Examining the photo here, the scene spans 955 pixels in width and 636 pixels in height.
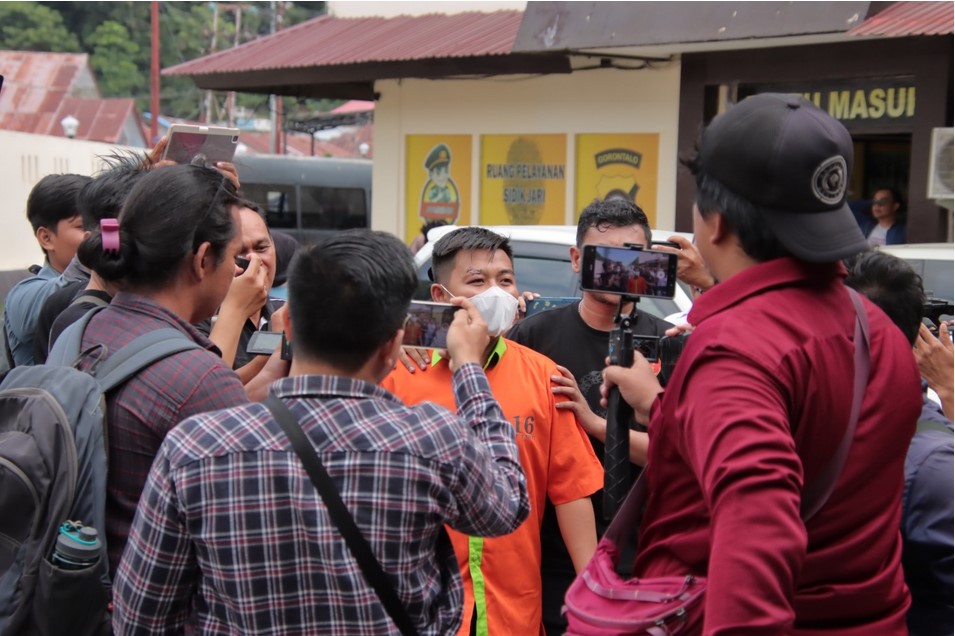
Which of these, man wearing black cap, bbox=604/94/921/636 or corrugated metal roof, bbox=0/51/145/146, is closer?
man wearing black cap, bbox=604/94/921/636

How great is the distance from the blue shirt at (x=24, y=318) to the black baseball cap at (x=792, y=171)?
3060mm

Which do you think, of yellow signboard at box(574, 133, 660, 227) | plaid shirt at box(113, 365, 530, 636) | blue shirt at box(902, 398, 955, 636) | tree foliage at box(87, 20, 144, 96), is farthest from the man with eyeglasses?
tree foliage at box(87, 20, 144, 96)

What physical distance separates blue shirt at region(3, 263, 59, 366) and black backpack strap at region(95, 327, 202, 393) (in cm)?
204

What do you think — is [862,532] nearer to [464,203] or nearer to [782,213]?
[782,213]

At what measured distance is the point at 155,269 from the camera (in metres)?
2.56

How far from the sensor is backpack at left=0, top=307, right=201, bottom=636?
2.30m

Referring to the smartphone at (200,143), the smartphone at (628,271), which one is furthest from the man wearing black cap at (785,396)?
the smartphone at (200,143)

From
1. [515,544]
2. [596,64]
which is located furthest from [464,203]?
[515,544]

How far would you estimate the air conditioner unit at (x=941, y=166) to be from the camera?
987 centimetres

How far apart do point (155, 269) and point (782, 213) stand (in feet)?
4.54

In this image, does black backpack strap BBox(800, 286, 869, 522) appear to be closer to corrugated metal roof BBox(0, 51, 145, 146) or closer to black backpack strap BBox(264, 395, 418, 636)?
black backpack strap BBox(264, 395, 418, 636)

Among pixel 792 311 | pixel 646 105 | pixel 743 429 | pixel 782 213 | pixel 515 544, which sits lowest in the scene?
pixel 515 544

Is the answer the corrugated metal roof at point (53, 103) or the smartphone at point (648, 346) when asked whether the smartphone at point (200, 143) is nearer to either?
the smartphone at point (648, 346)

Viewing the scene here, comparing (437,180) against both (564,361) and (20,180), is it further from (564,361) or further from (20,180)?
(564,361)
